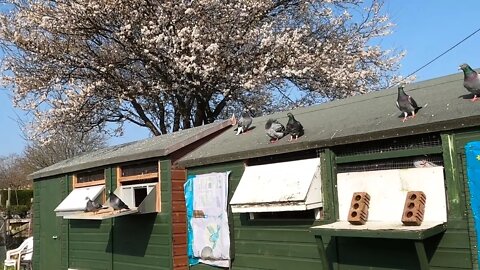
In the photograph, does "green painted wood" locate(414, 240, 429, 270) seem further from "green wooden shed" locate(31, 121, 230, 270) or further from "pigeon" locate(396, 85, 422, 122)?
"green wooden shed" locate(31, 121, 230, 270)

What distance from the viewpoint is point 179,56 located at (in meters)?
15.1

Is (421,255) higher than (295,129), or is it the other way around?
(295,129)

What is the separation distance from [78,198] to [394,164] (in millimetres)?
6739

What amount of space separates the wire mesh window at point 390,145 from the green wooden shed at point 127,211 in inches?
127

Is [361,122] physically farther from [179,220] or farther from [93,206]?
[93,206]

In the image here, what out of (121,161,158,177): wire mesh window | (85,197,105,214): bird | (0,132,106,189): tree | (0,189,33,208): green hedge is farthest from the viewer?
(0,189,33,208): green hedge

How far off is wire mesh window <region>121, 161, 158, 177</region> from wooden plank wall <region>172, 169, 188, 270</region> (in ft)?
1.72

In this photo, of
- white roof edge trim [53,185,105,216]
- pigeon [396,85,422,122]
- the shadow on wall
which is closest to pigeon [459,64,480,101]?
pigeon [396,85,422,122]

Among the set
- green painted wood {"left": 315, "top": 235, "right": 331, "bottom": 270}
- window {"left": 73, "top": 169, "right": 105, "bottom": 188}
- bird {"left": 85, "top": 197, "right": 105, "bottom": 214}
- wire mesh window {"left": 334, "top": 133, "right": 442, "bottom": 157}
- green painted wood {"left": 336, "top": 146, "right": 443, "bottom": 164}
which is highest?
window {"left": 73, "top": 169, "right": 105, "bottom": 188}

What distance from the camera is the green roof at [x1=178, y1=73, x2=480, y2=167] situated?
5363mm

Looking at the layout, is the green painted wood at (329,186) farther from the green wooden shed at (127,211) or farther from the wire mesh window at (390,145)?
the green wooden shed at (127,211)

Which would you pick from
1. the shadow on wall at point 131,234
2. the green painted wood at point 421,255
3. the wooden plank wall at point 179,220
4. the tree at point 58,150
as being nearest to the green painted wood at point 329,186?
the green painted wood at point 421,255

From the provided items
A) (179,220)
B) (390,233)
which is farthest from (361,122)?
(179,220)

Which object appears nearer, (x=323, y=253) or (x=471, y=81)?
(x=471, y=81)
